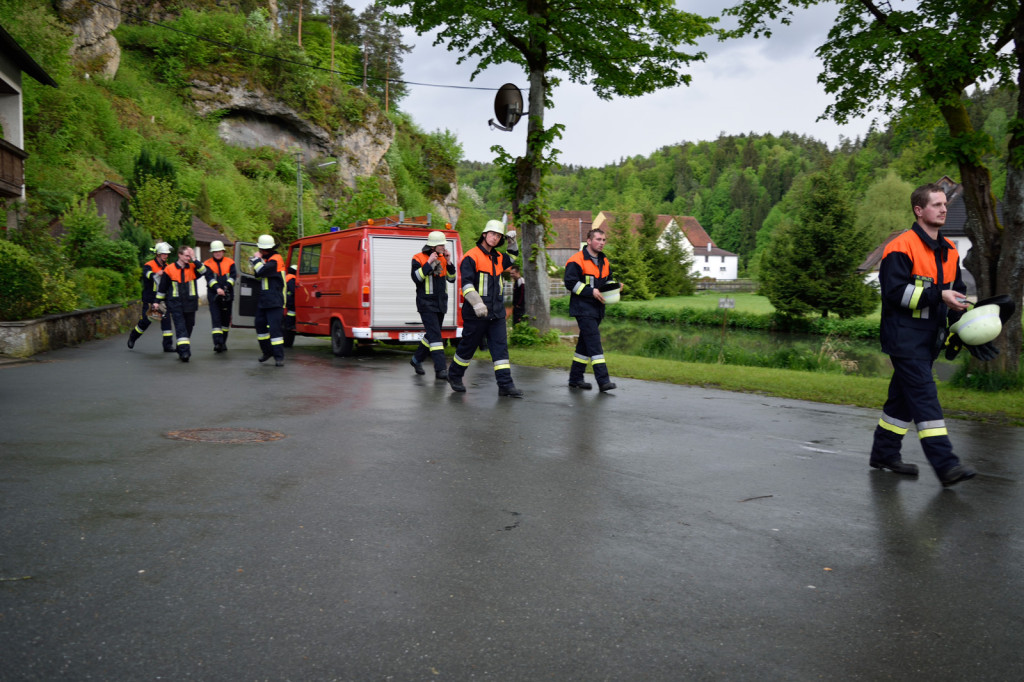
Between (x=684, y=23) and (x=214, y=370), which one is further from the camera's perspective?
(x=684, y=23)

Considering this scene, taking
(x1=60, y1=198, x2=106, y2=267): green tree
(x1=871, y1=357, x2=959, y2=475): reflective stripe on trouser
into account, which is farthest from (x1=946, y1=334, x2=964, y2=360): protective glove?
(x1=60, y1=198, x2=106, y2=267): green tree

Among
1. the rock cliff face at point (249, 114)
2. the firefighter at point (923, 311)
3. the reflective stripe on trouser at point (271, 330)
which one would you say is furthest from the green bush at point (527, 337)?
the rock cliff face at point (249, 114)

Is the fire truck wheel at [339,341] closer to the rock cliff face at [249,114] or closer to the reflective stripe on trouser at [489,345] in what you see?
the reflective stripe on trouser at [489,345]

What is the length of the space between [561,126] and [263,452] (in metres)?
13.8

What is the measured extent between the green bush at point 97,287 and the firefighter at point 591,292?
13.7 metres

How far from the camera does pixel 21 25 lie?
39.2m

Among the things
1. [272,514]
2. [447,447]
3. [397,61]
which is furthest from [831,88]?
[397,61]

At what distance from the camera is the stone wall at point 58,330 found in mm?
14125

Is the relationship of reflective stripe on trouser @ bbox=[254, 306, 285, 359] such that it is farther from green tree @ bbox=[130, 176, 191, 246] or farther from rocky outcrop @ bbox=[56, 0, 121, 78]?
rocky outcrop @ bbox=[56, 0, 121, 78]

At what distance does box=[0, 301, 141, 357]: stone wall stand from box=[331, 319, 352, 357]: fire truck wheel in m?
5.13

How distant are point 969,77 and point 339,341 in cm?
1144

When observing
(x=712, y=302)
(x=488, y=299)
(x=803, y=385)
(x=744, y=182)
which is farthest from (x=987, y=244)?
(x=744, y=182)

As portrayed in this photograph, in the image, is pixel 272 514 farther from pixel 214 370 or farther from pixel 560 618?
pixel 214 370

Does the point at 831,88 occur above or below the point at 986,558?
above
